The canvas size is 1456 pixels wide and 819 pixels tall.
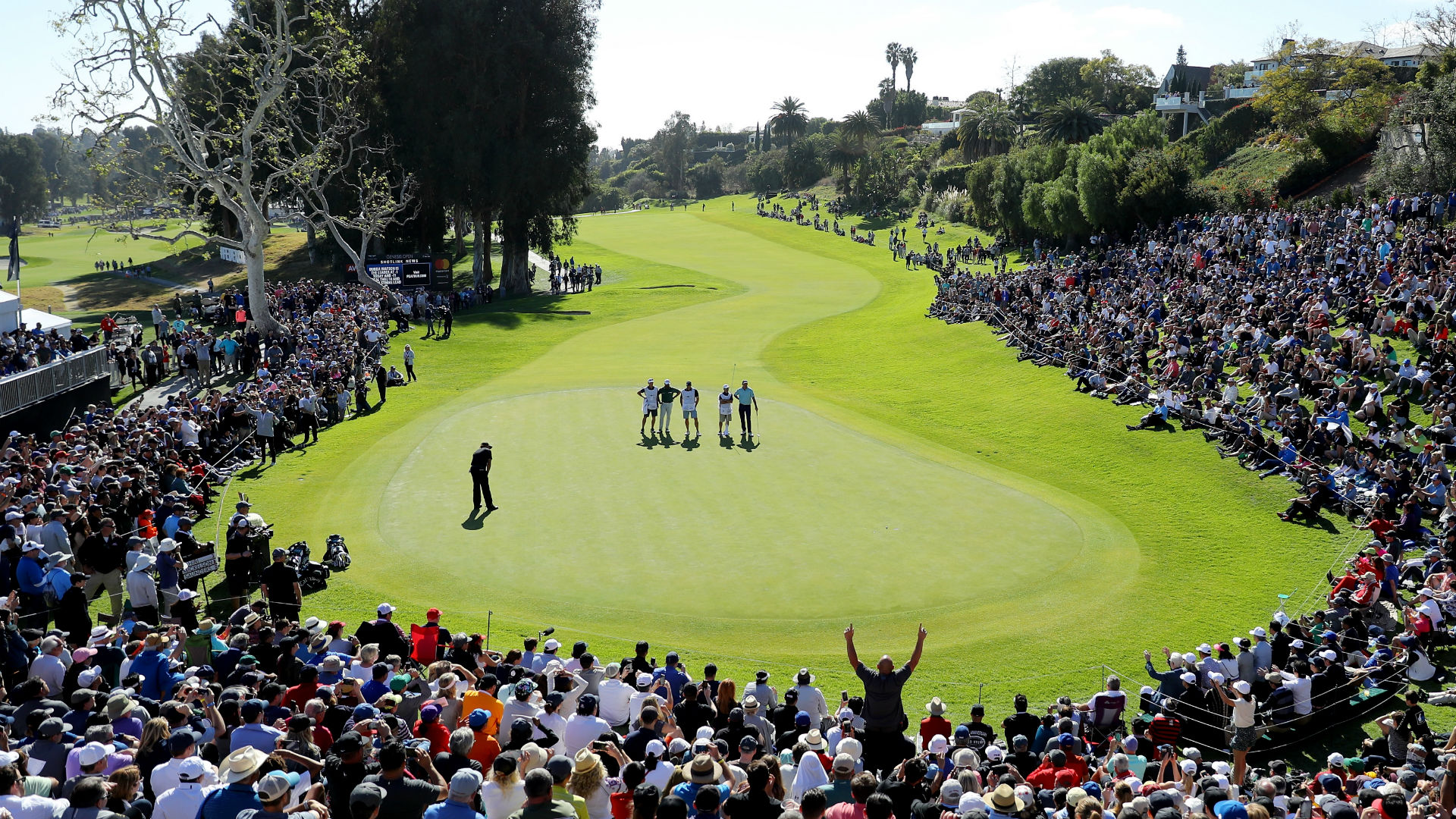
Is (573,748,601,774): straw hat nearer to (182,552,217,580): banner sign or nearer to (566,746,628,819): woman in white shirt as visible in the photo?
(566,746,628,819): woman in white shirt

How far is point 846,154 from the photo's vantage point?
116 metres

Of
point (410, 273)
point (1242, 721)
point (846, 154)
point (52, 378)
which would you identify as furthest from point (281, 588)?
point (846, 154)

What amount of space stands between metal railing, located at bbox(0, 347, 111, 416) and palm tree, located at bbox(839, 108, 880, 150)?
3881 inches

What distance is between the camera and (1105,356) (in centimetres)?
3394

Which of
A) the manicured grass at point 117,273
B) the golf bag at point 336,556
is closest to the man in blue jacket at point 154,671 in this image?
the golf bag at point 336,556

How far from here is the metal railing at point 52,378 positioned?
27.4m

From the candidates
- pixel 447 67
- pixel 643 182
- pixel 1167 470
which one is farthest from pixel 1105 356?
pixel 643 182

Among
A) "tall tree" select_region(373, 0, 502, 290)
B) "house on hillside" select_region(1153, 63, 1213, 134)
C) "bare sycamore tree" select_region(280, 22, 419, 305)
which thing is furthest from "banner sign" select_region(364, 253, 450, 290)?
"house on hillside" select_region(1153, 63, 1213, 134)

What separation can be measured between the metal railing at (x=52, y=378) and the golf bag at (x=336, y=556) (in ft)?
47.1

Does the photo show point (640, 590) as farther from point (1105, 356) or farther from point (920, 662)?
point (1105, 356)

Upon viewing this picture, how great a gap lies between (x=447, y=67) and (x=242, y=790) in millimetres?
54271

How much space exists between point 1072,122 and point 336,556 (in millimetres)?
67277

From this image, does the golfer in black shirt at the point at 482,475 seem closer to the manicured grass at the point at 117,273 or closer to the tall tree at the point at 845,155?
the manicured grass at the point at 117,273

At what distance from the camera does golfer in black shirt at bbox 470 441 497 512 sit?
2128 cm
